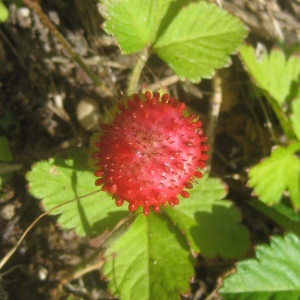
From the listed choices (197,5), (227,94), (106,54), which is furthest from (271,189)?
(106,54)

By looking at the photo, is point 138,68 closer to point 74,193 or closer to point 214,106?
→ point 214,106

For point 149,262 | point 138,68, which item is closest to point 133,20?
point 138,68

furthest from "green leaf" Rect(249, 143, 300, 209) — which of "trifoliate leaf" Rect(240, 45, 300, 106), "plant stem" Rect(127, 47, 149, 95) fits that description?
"plant stem" Rect(127, 47, 149, 95)

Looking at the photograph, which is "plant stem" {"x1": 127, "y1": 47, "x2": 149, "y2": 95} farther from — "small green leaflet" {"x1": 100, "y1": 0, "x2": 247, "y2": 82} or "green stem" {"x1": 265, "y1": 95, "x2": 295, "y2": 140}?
→ "green stem" {"x1": 265, "y1": 95, "x2": 295, "y2": 140}

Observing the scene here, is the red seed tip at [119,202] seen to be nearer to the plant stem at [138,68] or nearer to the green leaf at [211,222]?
the green leaf at [211,222]

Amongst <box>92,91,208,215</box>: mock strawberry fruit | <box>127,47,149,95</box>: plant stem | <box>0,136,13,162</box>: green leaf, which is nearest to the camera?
<box>92,91,208,215</box>: mock strawberry fruit

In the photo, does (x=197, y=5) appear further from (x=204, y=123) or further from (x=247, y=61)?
(x=204, y=123)

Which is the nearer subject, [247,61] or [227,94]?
[247,61]
